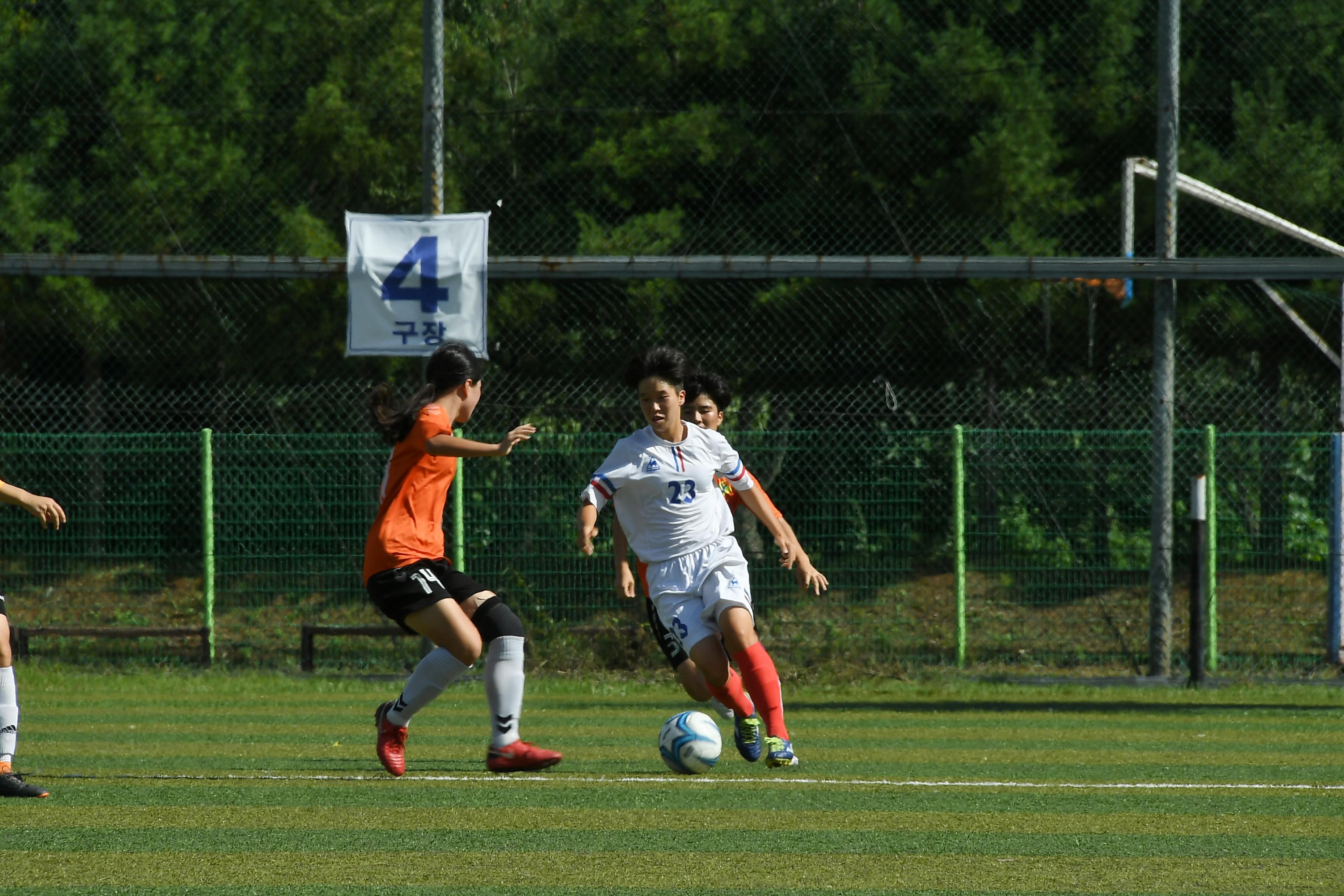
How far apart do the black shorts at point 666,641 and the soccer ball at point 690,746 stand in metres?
0.44

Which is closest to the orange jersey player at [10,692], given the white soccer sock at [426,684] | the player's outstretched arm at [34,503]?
the player's outstretched arm at [34,503]

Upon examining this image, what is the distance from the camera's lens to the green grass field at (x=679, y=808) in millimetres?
4566

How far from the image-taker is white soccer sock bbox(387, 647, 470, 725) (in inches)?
270

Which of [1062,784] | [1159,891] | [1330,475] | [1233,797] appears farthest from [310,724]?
[1330,475]

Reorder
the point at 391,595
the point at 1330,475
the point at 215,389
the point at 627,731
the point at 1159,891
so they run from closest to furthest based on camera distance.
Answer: the point at 1159,891 < the point at 391,595 < the point at 627,731 < the point at 1330,475 < the point at 215,389

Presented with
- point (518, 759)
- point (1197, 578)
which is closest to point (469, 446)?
point (518, 759)

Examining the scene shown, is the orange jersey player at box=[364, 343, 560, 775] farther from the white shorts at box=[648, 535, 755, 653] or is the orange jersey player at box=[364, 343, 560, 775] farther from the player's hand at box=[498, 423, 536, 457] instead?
the white shorts at box=[648, 535, 755, 653]

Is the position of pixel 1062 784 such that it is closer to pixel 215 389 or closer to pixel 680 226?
pixel 680 226

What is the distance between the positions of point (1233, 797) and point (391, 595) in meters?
3.42

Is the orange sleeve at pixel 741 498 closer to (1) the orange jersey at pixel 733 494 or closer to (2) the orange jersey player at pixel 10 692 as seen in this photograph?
(1) the orange jersey at pixel 733 494

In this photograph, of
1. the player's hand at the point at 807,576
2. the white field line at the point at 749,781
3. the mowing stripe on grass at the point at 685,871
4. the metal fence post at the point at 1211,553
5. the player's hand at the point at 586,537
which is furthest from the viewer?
the metal fence post at the point at 1211,553

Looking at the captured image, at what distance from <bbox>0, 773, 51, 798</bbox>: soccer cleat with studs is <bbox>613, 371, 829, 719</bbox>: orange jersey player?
2556 mm

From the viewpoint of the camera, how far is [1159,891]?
4320 mm

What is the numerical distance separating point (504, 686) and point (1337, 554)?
710 cm
